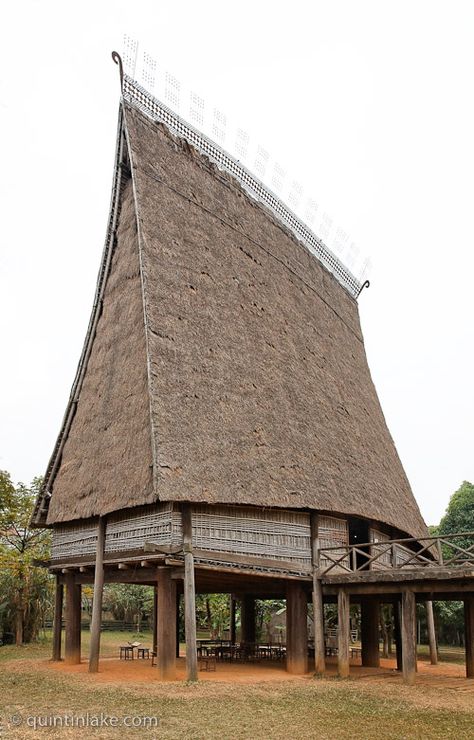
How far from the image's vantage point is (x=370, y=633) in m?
20.5

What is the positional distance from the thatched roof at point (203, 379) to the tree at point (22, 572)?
16.6ft

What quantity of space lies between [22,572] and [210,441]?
523 inches

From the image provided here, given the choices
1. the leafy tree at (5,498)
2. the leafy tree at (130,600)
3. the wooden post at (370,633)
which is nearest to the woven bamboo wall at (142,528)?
the leafy tree at (5,498)

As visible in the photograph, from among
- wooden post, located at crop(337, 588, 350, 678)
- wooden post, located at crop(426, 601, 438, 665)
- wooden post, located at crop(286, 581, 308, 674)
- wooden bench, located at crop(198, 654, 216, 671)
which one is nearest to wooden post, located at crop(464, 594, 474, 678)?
wooden post, located at crop(337, 588, 350, 678)

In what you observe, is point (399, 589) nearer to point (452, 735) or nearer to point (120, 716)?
point (452, 735)

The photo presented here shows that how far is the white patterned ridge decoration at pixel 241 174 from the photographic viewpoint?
20594 millimetres

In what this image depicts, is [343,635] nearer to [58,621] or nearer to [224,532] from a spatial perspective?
[224,532]

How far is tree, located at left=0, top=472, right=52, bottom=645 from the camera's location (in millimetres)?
24609

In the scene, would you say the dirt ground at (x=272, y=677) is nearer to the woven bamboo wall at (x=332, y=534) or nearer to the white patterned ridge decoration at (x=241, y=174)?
the woven bamboo wall at (x=332, y=534)

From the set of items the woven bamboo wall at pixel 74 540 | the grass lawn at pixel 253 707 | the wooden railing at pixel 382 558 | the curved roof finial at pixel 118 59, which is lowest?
the grass lawn at pixel 253 707

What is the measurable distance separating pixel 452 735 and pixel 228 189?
17.5 m

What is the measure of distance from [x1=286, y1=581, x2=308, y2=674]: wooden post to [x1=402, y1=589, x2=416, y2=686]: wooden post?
312 cm

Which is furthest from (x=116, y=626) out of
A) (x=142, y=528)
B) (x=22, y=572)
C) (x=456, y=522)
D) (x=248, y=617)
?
(x=142, y=528)

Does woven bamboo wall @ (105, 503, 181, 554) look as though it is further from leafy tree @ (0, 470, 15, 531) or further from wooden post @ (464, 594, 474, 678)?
leafy tree @ (0, 470, 15, 531)
